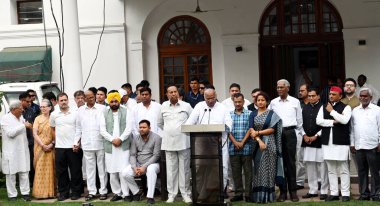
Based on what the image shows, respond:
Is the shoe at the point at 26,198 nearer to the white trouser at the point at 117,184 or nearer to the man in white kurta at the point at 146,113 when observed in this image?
the white trouser at the point at 117,184

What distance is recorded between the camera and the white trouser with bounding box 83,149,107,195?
39.9ft

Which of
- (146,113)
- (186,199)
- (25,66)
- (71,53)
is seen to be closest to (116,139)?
(146,113)

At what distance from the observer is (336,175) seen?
1106cm

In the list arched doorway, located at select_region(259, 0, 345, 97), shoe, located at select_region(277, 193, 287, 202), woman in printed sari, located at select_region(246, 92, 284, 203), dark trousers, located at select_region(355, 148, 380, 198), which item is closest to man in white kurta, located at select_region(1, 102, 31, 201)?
woman in printed sari, located at select_region(246, 92, 284, 203)

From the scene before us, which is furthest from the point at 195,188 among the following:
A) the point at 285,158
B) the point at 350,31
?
the point at 350,31

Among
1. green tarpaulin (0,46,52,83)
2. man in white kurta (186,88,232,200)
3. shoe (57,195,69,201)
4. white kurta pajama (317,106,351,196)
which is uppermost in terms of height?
green tarpaulin (0,46,52,83)

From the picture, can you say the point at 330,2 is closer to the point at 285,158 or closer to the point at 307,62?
the point at 307,62

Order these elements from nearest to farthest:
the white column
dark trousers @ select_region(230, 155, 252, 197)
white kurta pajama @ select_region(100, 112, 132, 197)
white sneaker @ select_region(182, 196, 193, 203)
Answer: dark trousers @ select_region(230, 155, 252, 197), white sneaker @ select_region(182, 196, 193, 203), white kurta pajama @ select_region(100, 112, 132, 197), the white column

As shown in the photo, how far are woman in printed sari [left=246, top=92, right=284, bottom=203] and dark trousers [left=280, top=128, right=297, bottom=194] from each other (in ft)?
0.78

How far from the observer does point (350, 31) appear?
59.4 feet

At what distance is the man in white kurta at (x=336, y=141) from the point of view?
1084cm

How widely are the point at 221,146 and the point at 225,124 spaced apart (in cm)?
44

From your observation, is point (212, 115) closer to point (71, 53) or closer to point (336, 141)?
point (336, 141)

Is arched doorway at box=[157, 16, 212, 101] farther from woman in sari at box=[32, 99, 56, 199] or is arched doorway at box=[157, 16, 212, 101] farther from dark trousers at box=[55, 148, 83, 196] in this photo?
dark trousers at box=[55, 148, 83, 196]
